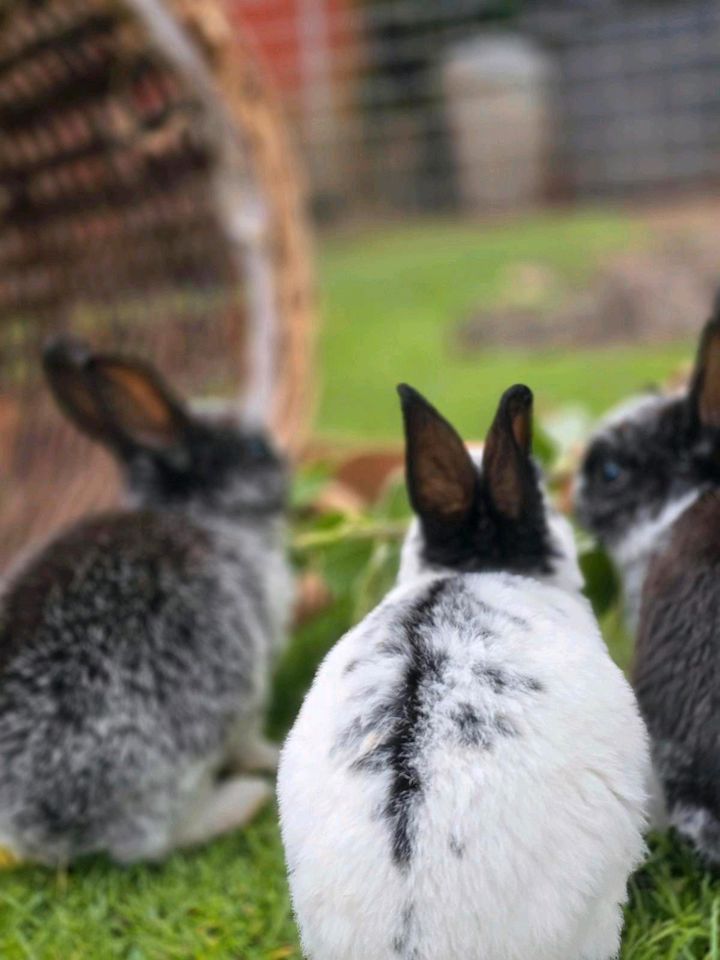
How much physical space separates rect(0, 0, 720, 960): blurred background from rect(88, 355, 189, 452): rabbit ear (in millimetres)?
344

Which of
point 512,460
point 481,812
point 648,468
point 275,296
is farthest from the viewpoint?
point 275,296

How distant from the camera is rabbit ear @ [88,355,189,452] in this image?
6.52 feet

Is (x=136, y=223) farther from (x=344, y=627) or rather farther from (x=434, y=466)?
(x=434, y=466)

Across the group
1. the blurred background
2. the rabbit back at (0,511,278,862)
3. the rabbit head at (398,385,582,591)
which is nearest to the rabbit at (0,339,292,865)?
the rabbit back at (0,511,278,862)

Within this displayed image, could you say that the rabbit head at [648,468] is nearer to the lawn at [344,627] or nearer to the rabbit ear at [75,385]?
the lawn at [344,627]

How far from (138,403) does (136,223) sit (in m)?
0.83

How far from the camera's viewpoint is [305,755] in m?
1.23

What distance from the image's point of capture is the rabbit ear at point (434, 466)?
4.50 feet

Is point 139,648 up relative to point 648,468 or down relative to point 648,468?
down

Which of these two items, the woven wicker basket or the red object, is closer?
the woven wicker basket

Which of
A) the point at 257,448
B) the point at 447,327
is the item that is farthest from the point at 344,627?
the point at 447,327

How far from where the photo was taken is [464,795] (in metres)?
1.12

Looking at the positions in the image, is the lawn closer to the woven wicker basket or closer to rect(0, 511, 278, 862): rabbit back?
rect(0, 511, 278, 862): rabbit back

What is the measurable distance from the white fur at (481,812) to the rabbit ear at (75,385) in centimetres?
93
